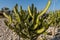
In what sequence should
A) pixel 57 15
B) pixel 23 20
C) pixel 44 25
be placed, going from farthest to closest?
pixel 57 15 < pixel 23 20 < pixel 44 25

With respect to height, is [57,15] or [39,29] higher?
[39,29]

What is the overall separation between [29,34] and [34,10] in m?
0.81

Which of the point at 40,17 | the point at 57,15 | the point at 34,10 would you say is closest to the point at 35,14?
the point at 34,10

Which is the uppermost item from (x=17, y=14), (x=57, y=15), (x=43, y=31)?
(x=17, y=14)

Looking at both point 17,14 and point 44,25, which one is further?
point 17,14

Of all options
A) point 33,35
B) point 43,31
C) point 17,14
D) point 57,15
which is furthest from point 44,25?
point 57,15

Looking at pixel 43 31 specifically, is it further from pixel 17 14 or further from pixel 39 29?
pixel 17 14

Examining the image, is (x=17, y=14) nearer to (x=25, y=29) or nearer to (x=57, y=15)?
(x=25, y=29)

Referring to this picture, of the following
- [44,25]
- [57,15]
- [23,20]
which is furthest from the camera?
[57,15]

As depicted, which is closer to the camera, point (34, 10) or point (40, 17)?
point (34, 10)

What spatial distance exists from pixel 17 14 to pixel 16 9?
0.24 meters

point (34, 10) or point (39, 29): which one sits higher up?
point (34, 10)

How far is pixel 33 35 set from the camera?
19.8 ft

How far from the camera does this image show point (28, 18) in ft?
19.8
